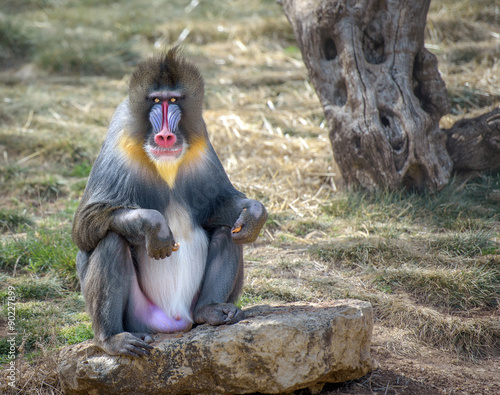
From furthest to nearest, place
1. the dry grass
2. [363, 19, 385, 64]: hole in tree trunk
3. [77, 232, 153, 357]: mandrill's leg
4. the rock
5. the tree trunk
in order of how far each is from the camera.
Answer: [363, 19, 385, 64]: hole in tree trunk, the tree trunk, the dry grass, [77, 232, 153, 357]: mandrill's leg, the rock

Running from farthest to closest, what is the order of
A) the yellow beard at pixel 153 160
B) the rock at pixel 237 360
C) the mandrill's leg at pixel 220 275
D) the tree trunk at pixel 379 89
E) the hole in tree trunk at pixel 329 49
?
the hole in tree trunk at pixel 329 49
the tree trunk at pixel 379 89
the mandrill's leg at pixel 220 275
the yellow beard at pixel 153 160
the rock at pixel 237 360

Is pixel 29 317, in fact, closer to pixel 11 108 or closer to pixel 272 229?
pixel 272 229

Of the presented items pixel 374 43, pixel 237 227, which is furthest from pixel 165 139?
pixel 374 43

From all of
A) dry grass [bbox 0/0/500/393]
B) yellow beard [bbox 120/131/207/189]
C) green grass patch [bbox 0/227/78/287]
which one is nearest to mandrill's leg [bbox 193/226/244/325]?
yellow beard [bbox 120/131/207/189]

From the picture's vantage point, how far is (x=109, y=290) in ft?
11.2

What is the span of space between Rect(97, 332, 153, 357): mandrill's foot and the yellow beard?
89cm

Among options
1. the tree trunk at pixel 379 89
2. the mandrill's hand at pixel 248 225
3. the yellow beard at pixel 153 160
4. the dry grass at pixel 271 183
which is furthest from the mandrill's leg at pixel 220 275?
the tree trunk at pixel 379 89

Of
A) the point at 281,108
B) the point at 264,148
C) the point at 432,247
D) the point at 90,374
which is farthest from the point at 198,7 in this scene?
the point at 90,374

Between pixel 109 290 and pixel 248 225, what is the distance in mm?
842

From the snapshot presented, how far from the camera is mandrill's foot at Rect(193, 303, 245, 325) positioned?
3.47 metres

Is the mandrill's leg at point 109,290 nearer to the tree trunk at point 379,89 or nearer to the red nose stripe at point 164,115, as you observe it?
the red nose stripe at point 164,115

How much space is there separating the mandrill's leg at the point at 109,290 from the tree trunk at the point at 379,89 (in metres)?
3.17

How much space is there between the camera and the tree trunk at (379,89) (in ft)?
19.5

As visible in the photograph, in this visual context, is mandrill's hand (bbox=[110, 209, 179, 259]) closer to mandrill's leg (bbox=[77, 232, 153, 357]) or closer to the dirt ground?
mandrill's leg (bbox=[77, 232, 153, 357])
